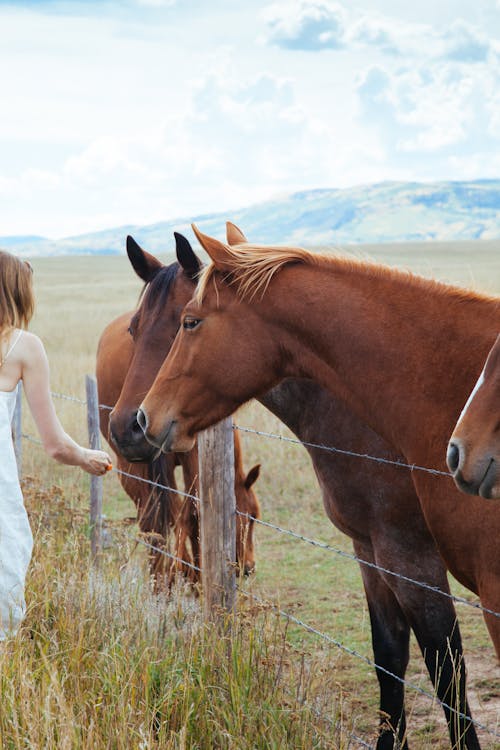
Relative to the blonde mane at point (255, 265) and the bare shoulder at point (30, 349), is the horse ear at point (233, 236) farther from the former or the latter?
the bare shoulder at point (30, 349)

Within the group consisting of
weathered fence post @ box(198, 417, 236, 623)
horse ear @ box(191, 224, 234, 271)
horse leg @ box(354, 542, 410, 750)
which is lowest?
horse leg @ box(354, 542, 410, 750)

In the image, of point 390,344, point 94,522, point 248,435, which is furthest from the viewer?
point 248,435

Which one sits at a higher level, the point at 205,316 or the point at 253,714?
the point at 205,316

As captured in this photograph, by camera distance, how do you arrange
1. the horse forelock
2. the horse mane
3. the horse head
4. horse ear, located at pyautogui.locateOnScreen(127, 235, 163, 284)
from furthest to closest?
A: horse ear, located at pyautogui.locateOnScreen(127, 235, 163, 284) < the horse forelock < the horse head < the horse mane

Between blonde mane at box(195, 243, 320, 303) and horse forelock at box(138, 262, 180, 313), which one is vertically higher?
blonde mane at box(195, 243, 320, 303)

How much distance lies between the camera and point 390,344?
2.89 m

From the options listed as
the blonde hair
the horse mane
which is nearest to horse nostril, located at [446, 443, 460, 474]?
the horse mane

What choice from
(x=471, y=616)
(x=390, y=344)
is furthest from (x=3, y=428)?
(x=471, y=616)

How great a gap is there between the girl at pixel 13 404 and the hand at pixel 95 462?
14 cm

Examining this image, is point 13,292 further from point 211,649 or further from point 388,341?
point 211,649

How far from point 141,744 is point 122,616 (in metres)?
1.18

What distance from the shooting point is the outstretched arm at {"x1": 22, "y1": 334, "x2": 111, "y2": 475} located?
10.8 feet

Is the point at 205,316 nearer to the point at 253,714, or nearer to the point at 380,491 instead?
the point at 380,491

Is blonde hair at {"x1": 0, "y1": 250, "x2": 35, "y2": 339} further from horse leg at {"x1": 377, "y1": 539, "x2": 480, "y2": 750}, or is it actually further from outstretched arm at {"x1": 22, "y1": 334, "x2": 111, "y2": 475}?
horse leg at {"x1": 377, "y1": 539, "x2": 480, "y2": 750}
